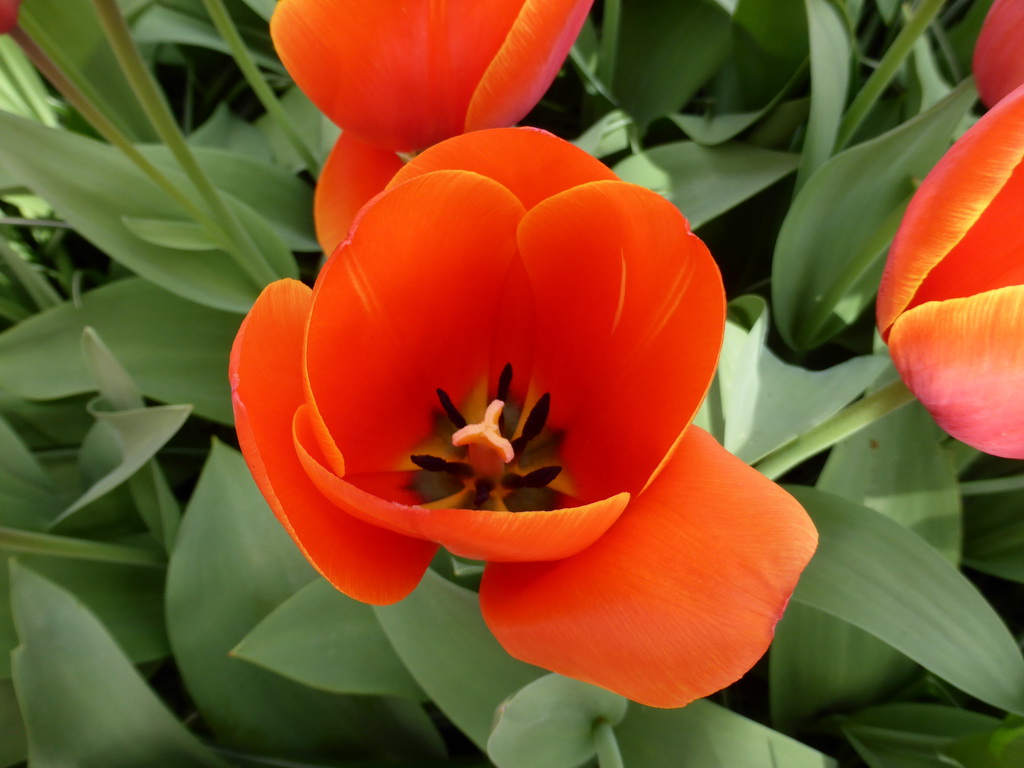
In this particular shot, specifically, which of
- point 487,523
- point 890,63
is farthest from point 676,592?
point 890,63

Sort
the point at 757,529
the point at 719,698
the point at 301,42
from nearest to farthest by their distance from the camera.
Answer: the point at 757,529 → the point at 301,42 → the point at 719,698

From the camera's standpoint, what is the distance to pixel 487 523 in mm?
263

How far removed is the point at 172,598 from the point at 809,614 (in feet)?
1.35

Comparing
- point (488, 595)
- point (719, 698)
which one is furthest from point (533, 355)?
point (719, 698)

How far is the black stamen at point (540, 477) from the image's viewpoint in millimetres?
487

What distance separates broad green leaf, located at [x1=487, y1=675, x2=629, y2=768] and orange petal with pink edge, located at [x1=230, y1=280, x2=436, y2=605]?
0.08 meters

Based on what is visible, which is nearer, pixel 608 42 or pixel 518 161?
pixel 518 161

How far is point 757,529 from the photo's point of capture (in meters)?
0.29

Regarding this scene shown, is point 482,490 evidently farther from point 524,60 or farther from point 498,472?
point 524,60

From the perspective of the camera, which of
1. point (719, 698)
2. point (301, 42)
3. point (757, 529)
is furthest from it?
point (719, 698)

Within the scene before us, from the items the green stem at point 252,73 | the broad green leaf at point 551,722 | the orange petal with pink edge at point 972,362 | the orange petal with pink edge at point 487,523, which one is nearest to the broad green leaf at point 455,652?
the broad green leaf at point 551,722

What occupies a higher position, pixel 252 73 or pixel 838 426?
pixel 252 73

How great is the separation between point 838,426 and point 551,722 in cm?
22

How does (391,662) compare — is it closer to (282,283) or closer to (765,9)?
(282,283)
